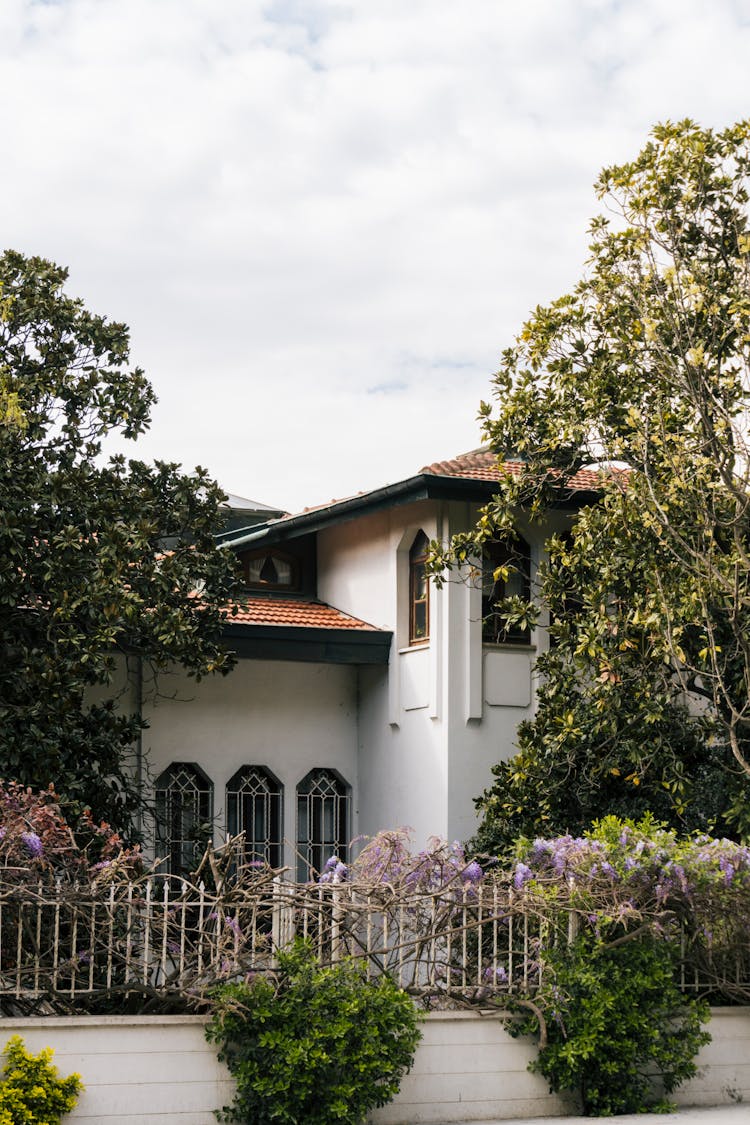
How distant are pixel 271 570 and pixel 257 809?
3883 mm

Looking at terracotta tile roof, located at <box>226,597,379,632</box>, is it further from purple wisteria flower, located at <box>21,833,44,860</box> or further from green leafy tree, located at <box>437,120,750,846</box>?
purple wisteria flower, located at <box>21,833,44,860</box>

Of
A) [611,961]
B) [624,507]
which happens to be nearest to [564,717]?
[624,507]

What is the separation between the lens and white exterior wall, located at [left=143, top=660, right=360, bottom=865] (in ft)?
67.0

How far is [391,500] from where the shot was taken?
67.3 feet

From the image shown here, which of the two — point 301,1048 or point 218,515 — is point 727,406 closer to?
point 218,515

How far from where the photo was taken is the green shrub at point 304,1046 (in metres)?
11.5

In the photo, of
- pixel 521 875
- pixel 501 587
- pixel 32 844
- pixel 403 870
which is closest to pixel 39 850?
pixel 32 844

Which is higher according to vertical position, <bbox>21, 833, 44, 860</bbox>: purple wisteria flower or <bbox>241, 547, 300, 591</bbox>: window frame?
<bbox>241, 547, 300, 591</bbox>: window frame

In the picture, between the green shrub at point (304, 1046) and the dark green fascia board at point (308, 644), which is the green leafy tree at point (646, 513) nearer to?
the dark green fascia board at point (308, 644)

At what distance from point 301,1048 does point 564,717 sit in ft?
23.6

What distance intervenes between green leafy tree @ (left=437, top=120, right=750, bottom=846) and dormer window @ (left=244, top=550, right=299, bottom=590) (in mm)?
5152

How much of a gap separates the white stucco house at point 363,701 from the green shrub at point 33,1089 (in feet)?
26.1

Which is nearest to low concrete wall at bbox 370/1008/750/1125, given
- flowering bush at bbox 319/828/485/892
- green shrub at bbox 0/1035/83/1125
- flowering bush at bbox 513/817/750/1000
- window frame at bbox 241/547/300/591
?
flowering bush at bbox 319/828/485/892

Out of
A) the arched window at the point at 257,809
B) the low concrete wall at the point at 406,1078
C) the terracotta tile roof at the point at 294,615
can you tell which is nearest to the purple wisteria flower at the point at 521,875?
the low concrete wall at the point at 406,1078
